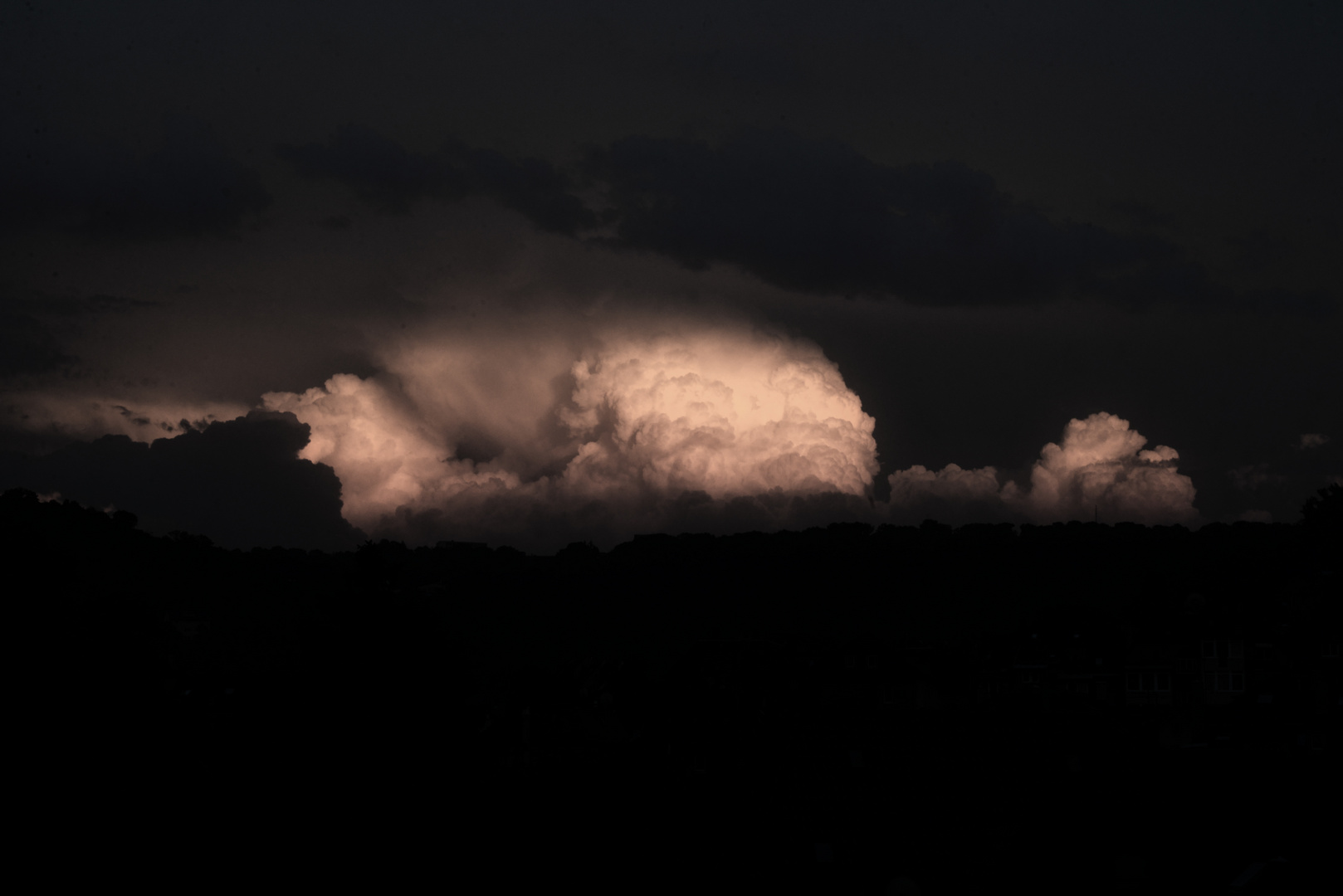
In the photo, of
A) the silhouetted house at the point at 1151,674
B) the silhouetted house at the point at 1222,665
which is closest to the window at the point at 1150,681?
the silhouetted house at the point at 1151,674

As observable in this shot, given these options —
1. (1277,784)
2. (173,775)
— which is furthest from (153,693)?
(1277,784)

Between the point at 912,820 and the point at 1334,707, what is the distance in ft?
96.2

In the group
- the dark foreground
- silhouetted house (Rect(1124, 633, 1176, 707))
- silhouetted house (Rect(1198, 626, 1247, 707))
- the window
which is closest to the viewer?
the dark foreground

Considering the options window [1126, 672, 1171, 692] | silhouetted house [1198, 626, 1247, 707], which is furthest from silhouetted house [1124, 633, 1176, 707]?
silhouetted house [1198, 626, 1247, 707]

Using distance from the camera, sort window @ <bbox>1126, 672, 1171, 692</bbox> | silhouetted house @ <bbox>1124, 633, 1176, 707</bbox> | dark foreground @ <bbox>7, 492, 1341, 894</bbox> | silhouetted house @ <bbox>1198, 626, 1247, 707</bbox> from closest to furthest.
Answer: dark foreground @ <bbox>7, 492, 1341, 894</bbox> → silhouetted house @ <bbox>1198, 626, 1247, 707</bbox> → silhouetted house @ <bbox>1124, 633, 1176, 707</bbox> → window @ <bbox>1126, 672, 1171, 692</bbox>

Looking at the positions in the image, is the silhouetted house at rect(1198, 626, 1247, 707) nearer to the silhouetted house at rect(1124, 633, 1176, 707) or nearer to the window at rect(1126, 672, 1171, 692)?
the silhouetted house at rect(1124, 633, 1176, 707)

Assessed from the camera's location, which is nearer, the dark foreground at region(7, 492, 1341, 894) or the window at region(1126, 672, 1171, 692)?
the dark foreground at region(7, 492, 1341, 894)

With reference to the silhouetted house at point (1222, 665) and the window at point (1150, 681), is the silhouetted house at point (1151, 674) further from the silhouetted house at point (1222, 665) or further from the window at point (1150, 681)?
the silhouetted house at point (1222, 665)

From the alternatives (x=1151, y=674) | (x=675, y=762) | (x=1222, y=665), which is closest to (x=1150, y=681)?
(x=1151, y=674)

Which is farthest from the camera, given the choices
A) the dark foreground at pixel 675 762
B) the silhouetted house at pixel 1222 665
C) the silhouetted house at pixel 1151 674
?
the silhouetted house at pixel 1151 674

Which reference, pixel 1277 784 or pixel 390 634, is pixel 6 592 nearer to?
pixel 390 634

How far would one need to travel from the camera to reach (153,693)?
2121 inches

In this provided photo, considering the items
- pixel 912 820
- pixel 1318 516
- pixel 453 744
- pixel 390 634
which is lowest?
pixel 912 820

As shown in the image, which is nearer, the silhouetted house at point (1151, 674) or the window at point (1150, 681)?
the silhouetted house at point (1151, 674)
